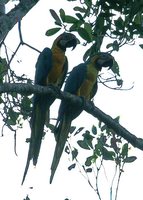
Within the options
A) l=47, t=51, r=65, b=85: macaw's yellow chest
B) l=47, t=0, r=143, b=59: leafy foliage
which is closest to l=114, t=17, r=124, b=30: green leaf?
l=47, t=0, r=143, b=59: leafy foliage

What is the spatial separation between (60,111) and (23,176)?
1.06 metres

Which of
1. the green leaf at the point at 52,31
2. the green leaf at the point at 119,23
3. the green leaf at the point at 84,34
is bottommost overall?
the green leaf at the point at 84,34

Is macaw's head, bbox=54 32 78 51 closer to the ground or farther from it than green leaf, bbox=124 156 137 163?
farther from it

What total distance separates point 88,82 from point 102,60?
270 millimetres

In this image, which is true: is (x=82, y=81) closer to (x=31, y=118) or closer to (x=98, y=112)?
(x=31, y=118)

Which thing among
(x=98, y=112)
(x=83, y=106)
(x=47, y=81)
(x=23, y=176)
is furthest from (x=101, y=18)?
(x=47, y=81)

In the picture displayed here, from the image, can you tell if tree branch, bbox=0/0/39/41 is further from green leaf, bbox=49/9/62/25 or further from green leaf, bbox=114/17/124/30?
green leaf, bbox=114/17/124/30

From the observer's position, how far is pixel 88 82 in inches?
184

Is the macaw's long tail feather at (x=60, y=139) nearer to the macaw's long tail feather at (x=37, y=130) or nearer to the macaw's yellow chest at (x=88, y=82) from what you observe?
the macaw's long tail feather at (x=37, y=130)

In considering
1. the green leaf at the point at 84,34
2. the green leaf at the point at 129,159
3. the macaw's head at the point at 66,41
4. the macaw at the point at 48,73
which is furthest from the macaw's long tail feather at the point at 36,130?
the green leaf at the point at 84,34

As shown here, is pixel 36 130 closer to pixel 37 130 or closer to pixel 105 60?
pixel 37 130

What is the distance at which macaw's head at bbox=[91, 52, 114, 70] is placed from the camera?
15.2ft

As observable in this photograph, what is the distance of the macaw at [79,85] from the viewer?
418 centimetres

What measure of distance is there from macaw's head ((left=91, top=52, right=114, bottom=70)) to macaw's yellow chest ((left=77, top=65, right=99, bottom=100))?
61 mm
